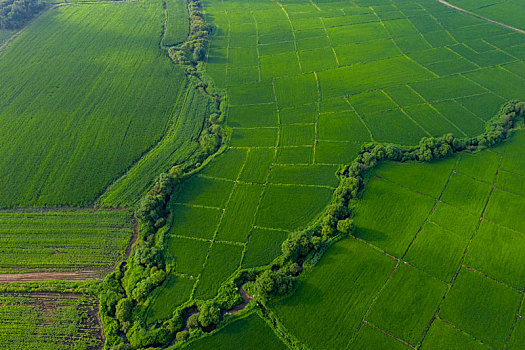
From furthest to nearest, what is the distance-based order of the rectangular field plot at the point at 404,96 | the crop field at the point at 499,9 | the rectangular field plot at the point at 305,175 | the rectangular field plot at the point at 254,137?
the crop field at the point at 499,9 < the rectangular field plot at the point at 404,96 < the rectangular field plot at the point at 254,137 < the rectangular field plot at the point at 305,175

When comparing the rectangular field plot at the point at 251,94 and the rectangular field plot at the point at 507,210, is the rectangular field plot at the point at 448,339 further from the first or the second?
the rectangular field plot at the point at 251,94

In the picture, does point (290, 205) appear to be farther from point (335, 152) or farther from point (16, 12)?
point (16, 12)

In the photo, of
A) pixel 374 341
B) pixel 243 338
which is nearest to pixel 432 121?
pixel 374 341

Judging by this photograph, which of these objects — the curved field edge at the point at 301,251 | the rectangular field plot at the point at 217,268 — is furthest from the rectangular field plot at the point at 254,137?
the rectangular field plot at the point at 217,268

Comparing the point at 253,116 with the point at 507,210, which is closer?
the point at 507,210

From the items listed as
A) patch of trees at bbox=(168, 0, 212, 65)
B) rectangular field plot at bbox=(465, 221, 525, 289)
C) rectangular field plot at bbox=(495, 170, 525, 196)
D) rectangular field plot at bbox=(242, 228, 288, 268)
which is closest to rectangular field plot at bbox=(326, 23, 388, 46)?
patch of trees at bbox=(168, 0, 212, 65)

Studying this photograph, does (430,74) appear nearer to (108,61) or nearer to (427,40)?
(427,40)
